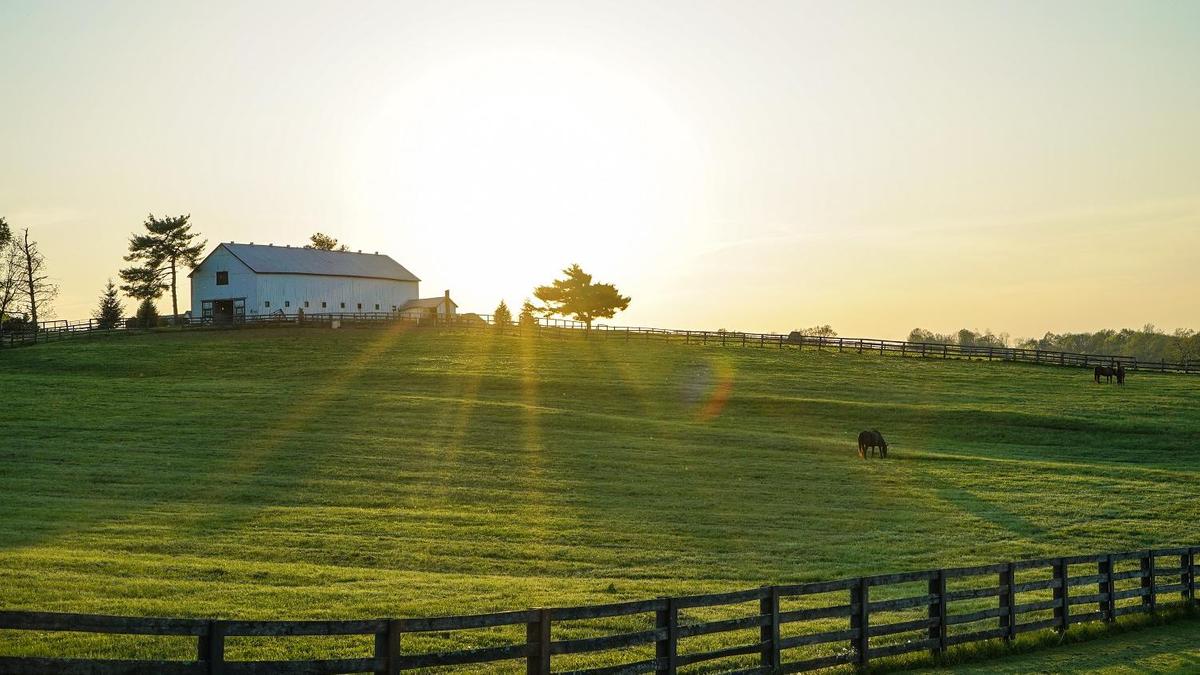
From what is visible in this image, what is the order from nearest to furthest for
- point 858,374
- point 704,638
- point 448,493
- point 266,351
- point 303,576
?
point 704,638 → point 303,576 → point 448,493 → point 858,374 → point 266,351

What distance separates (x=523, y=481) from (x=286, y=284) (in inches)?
2870

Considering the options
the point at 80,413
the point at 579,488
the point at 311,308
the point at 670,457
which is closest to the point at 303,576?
the point at 579,488

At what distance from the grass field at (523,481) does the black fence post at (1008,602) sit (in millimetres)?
6225

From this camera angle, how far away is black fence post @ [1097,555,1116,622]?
18.5 meters

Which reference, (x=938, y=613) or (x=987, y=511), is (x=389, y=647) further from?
(x=987, y=511)

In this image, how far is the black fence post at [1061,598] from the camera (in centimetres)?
1761

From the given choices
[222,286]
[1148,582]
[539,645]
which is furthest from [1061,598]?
[222,286]

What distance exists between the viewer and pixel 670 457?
4144 cm

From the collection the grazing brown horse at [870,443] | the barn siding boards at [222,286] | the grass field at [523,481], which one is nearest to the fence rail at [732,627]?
the grass field at [523,481]

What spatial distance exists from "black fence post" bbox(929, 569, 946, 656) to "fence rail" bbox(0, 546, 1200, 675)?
0.02m

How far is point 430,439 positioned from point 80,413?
1605cm

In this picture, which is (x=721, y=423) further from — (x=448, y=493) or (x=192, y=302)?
(x=192, y=302)

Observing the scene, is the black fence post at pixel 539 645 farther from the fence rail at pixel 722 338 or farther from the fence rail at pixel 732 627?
the fence rail at pixel 722 338

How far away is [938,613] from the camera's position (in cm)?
1611
